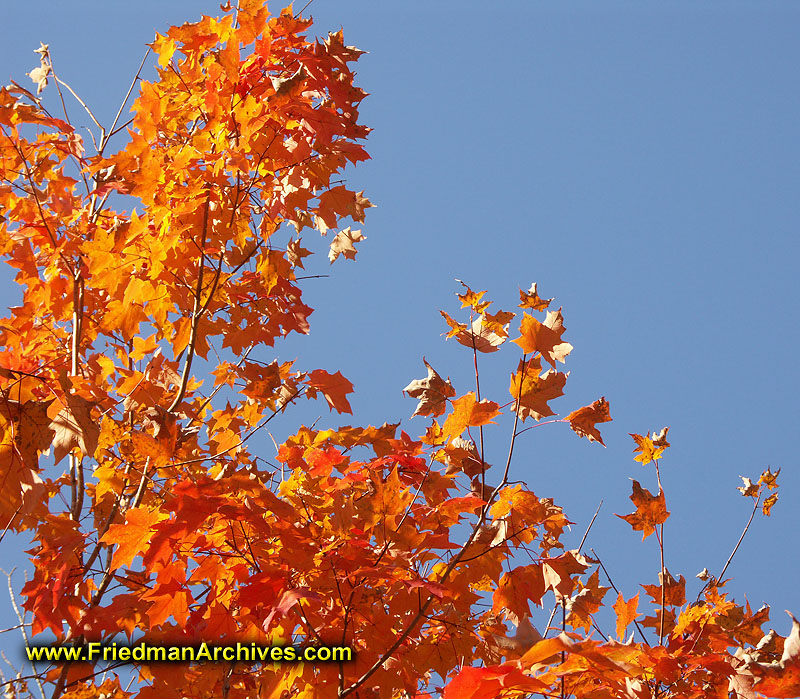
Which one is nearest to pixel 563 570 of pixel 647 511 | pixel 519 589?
pixel 519 589

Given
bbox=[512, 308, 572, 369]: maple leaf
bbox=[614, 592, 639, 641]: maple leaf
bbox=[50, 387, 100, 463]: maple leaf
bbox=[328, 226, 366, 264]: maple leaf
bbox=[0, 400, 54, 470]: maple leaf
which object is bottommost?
bbox=[614, 592, 639, 641]: maple leaf

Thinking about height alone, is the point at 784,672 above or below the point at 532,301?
below

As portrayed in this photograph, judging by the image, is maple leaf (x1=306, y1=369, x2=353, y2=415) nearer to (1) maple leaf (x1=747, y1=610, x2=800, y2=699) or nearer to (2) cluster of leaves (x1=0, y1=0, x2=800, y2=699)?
(2) cluster of leaves (x1=0, y1=0, x2=800, y2=699)

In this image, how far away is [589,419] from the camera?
196 centimetres

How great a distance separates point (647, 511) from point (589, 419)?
51 cm

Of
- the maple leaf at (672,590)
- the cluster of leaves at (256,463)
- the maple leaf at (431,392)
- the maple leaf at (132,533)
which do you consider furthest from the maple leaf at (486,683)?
the maple leaf at (672,590)

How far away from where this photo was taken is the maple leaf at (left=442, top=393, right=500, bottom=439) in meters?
1.91

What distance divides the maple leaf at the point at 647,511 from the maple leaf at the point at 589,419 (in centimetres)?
A: 41

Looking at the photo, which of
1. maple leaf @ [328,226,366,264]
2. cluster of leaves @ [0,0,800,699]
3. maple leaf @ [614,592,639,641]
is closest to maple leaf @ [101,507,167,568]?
cluster of leaves @ [0,0,800,699]

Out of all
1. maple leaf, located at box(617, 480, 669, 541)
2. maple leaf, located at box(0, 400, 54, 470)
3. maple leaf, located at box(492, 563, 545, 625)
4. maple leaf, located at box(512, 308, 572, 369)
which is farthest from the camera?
maple leaf, located at box(617, 480, 669, 541)

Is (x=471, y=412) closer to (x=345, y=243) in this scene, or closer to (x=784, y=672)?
(x=784, y=672)

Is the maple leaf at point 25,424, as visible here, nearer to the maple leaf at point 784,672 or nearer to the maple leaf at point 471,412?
the maple leaf at point 471,412

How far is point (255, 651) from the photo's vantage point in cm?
206

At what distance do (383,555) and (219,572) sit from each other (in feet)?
1.88
